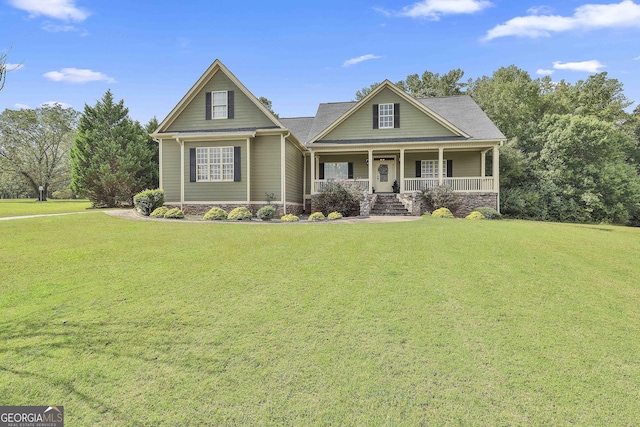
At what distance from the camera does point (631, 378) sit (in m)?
3.37

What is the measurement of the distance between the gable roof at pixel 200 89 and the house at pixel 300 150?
50 mm

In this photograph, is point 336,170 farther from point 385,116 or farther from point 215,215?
point 215,215

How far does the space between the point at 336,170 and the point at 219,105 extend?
27.0 ft

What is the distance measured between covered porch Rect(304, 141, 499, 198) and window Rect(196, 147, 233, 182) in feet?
15.4

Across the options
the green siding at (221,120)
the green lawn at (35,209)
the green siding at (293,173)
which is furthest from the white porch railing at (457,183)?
the green lawn at (35,209)

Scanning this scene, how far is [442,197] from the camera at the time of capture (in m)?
17.3

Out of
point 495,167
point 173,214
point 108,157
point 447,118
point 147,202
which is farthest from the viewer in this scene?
point 108,157

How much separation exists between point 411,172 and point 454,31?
800cm

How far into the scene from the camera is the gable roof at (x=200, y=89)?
16.4 meters

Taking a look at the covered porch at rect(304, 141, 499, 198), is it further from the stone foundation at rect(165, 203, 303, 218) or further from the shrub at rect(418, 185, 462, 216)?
the stone foundation at rect(165, 203, 303, 218)

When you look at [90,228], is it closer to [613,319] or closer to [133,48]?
[133,48]

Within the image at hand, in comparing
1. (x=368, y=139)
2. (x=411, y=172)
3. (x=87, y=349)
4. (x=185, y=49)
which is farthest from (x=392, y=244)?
(x=185, y=49)

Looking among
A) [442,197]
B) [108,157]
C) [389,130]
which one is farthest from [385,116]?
[108,157]

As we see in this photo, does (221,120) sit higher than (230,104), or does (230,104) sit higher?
(230,104)
